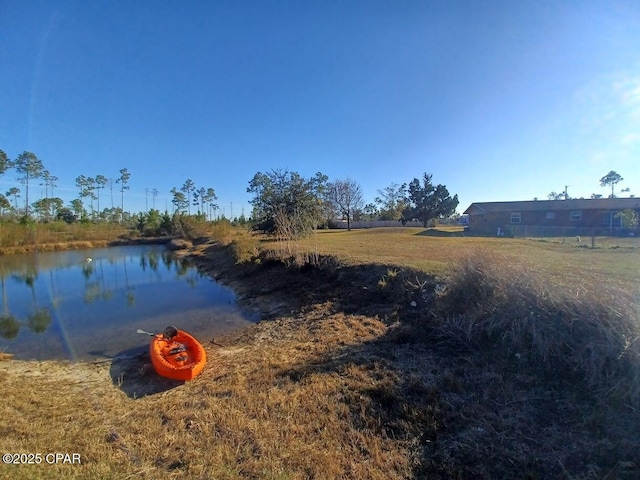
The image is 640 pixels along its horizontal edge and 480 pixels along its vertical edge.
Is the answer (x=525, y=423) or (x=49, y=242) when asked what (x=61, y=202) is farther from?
(x=525, y=423)

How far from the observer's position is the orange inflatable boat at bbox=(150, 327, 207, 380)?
18.0 ft

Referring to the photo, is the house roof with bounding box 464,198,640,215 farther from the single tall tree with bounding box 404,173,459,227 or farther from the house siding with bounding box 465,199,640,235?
the single tall tree with bounding box 404,173,459,227

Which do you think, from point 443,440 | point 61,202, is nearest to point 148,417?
point 443,440

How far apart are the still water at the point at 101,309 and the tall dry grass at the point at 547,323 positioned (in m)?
6.54

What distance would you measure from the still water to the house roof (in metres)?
28.4

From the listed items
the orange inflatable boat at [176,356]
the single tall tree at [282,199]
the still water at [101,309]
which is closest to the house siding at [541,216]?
the single tall tree at [282,199]

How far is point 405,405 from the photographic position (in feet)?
12.1

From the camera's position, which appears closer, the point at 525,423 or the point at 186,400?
the point at 525,423

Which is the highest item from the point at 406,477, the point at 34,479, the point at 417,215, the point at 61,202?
the point at 61,202

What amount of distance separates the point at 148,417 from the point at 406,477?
3.15 metres

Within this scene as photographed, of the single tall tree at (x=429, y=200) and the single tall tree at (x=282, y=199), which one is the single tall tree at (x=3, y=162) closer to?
the single tall tree at (x=282, y=199)
